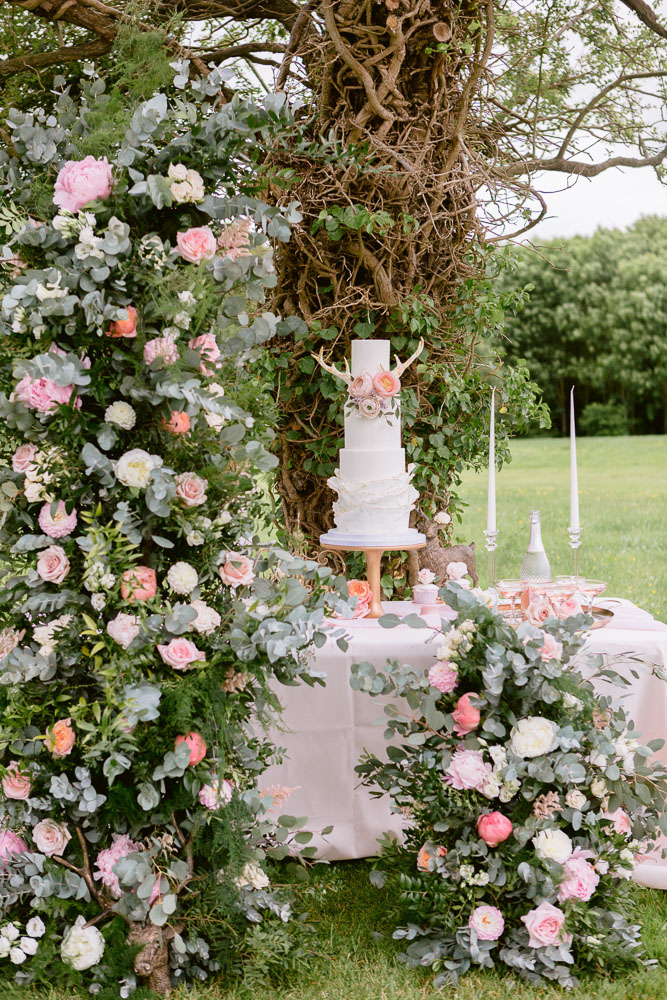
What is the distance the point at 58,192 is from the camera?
191 cm

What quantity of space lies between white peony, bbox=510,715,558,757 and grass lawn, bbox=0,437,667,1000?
0.51 m

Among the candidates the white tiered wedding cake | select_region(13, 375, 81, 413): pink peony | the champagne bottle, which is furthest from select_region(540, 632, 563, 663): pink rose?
select_region(13, 375, 81, 413): pink peony

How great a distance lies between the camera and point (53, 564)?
194 cm

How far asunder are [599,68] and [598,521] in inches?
218

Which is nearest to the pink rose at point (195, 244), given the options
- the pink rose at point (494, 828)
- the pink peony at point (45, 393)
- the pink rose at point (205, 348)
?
the pink rose at point (205, 348)

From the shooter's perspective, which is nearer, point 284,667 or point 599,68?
point 284,667

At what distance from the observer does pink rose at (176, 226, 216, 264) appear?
1910 mm

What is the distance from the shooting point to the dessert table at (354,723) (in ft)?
7.94

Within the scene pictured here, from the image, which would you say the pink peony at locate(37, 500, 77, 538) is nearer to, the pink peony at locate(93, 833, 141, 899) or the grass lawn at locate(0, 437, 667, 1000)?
the pink peony at locate(93, 833, 141, 899)

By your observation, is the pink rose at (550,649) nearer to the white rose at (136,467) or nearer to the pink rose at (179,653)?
the pink rose at (179,653)

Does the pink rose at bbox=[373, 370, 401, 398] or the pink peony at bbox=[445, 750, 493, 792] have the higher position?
the pink rose at bbox=[373, 370, 401, 398]

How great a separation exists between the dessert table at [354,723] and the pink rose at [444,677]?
18 centimetres

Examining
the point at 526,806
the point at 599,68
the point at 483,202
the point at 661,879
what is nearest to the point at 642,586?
the point at 599,68

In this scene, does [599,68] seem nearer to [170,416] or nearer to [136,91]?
[136,91]
